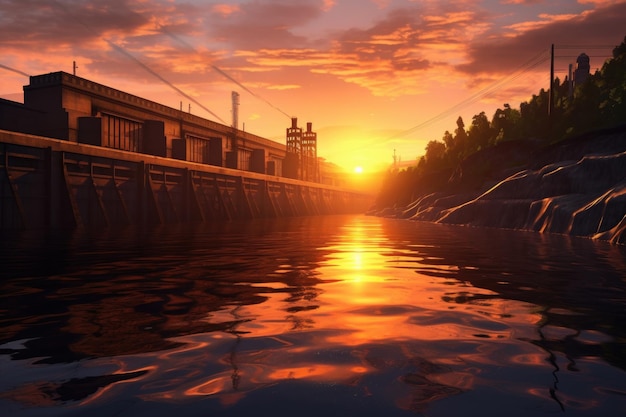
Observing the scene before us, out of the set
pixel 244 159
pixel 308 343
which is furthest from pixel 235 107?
pixel 308 343

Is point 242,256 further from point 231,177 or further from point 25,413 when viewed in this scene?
point 231,177

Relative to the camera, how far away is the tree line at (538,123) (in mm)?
51281

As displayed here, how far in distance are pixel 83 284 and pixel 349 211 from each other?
103557 mm

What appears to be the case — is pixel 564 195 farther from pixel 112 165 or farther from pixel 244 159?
pixel 244 159

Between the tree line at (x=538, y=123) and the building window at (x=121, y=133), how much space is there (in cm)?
3734

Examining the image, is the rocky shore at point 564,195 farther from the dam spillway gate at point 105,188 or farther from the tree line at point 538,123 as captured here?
the dam spillway gate at point 105,188

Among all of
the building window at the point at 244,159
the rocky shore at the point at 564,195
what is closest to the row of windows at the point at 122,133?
the building window at the point at 244,159

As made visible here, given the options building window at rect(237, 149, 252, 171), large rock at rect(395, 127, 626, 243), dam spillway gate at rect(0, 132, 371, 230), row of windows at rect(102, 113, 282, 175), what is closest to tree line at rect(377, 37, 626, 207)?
large rock at rect(395, 127, 626, 243)

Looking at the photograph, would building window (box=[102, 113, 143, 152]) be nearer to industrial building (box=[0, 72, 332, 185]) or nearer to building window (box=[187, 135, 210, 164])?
industrial building (box=[0, 72, 332, 185])

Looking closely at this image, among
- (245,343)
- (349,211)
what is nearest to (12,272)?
(245,343)

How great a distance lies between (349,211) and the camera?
111688 mm

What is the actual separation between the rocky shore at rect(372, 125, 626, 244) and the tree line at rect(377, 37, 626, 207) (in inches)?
271

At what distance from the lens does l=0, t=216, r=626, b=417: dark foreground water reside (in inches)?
141

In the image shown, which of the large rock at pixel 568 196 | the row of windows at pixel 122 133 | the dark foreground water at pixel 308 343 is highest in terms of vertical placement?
the row of windows at pixel 122 133
